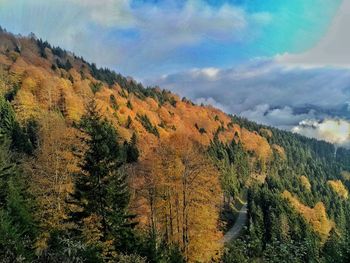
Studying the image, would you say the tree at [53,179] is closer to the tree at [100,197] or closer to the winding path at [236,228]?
the tree at [100,197]

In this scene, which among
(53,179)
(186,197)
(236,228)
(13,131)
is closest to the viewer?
(186,197)

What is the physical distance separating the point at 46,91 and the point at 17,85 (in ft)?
29.6

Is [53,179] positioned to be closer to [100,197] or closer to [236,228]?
[100,197]

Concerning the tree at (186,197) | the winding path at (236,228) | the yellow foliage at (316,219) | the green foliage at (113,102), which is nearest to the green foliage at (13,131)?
the winding path at (236,228)

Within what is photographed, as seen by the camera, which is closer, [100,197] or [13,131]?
[100,197]

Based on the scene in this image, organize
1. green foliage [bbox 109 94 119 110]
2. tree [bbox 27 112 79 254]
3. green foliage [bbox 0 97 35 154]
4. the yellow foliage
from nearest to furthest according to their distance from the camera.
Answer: tree [bbox 27 112 79 254] < green foliage [bbox 0 97 35 154] < the yellow foliage < green foliage [bbox 109 94 119 110]

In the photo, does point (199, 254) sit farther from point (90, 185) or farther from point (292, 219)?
point (292, 219)

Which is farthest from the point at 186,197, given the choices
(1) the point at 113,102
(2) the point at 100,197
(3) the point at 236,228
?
(1) the point at 113,102

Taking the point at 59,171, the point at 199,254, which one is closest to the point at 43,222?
the point at 59,171

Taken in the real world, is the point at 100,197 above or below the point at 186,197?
below

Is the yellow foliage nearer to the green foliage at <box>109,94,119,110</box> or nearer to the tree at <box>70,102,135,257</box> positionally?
the green foliage at <box>109,94,119,110</box>

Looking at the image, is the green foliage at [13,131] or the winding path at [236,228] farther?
the winding path at [236,228]

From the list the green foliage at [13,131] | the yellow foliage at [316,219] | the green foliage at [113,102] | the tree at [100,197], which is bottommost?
the tree at [100,197]

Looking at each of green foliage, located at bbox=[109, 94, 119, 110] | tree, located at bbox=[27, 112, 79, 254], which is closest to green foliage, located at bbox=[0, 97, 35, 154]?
tree, located at bbox=[27, 112, 79, 254]
